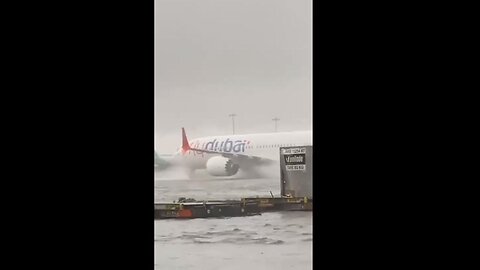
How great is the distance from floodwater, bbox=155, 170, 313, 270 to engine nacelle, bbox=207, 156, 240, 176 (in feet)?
0.10

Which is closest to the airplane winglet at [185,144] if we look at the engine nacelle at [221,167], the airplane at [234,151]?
the airplane at [234,151]

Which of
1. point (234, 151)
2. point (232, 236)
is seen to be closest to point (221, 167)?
point (234, 151)

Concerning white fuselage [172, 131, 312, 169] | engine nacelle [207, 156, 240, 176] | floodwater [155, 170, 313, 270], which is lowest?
floodwater [155, 170, 313, 270]

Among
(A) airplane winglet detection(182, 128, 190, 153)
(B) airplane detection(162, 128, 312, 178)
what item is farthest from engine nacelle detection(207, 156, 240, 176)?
(A) airplane winglet detection(182, 128, 190, 153)

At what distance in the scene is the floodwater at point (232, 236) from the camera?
219cm

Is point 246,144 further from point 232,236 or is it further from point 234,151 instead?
point 232,236

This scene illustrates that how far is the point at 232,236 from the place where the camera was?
2.23 metres

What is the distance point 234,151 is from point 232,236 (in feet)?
1.09

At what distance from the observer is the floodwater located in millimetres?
2189

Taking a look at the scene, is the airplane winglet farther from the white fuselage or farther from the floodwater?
the floodwater

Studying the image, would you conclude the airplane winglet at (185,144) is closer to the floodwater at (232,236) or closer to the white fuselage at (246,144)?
the white fuselage at (246,144)
